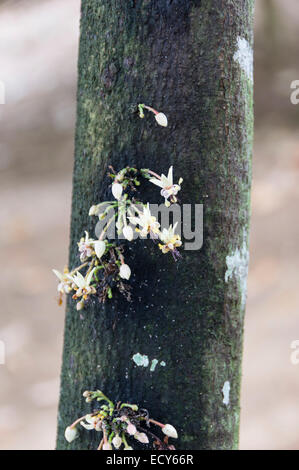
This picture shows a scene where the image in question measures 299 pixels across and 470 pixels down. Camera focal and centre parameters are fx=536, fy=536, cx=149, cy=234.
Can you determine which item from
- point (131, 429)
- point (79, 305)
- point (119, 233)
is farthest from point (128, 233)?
point (131, 429)

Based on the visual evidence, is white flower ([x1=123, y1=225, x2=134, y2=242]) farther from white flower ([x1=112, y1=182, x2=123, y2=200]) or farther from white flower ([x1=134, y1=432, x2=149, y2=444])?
white flower ([x1=134, y1=432, x2=149, y2=444])

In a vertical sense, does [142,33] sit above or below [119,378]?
above

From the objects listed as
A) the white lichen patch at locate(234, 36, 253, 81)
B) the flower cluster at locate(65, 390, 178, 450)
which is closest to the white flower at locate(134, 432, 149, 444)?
the flower cluster at locate(65, 390, 178, 450)

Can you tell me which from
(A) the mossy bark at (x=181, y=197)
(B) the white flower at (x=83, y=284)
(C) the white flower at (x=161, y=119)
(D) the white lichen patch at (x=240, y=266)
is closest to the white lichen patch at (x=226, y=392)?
(A) the mossy bark at (x=181, y=197)

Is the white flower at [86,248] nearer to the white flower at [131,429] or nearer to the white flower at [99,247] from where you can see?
the white flower at [99,247]

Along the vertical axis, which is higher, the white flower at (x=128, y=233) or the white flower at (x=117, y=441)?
the white flower at (x=128, y=233)

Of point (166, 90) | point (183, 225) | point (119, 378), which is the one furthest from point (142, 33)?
point (119, 378)
